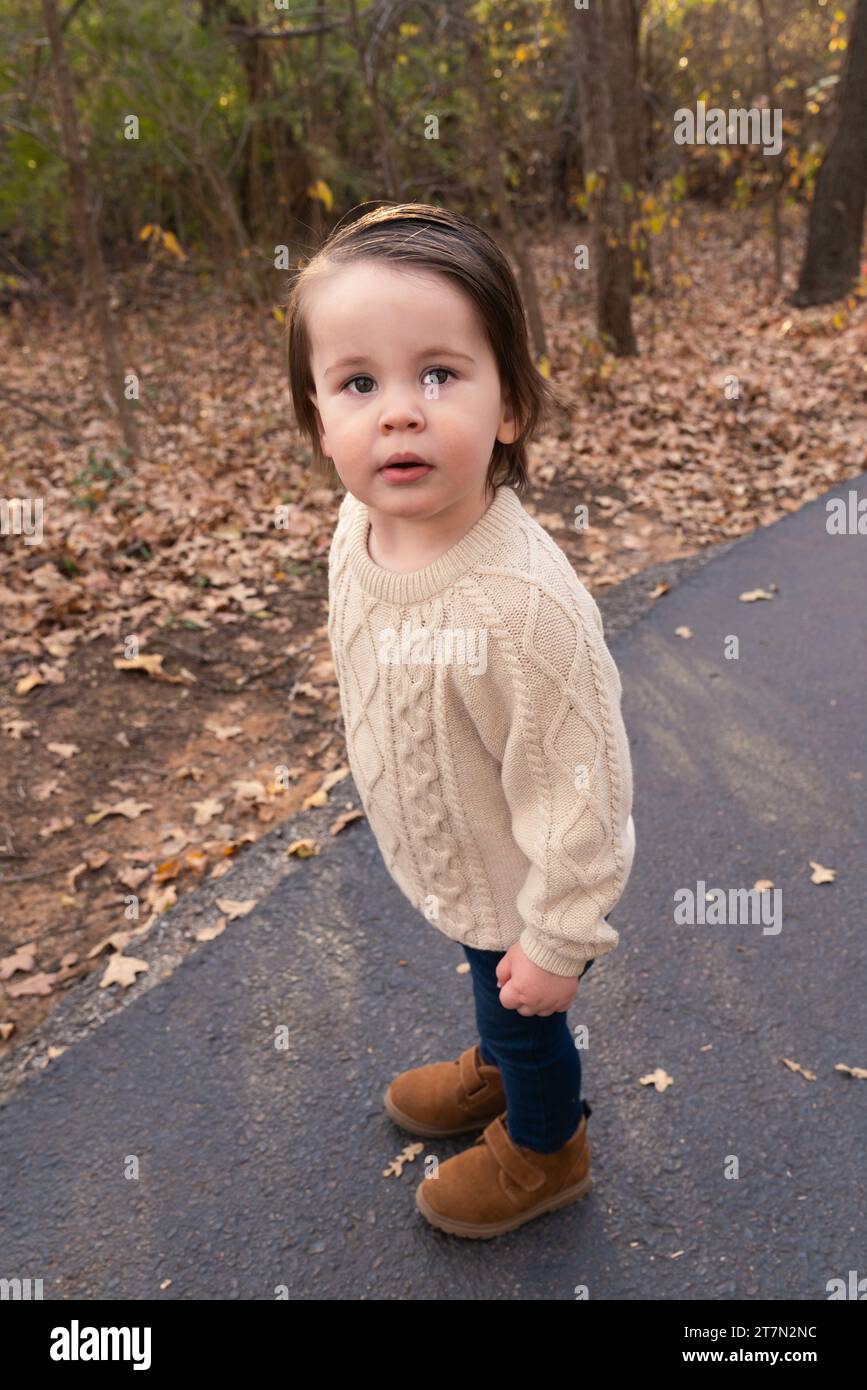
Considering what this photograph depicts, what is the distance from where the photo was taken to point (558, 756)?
1672mm

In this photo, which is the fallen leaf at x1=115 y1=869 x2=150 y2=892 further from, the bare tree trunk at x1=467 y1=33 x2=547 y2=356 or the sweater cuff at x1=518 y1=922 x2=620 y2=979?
the bare tree trunk at x1=467 y1=33 x2=547 y2=356

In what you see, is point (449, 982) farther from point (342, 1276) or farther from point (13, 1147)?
point (13, 1147)

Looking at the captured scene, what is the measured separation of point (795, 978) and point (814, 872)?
1.56 ft

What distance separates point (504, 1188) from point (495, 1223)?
0.08 m

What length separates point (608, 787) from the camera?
1.72 m

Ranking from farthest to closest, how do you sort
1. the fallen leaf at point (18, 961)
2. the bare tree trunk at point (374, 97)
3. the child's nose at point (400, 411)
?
the bare tree trunk at point (374, 97) < the fallen leaf at point (18, 961) < the child's nose at point (400, 411)

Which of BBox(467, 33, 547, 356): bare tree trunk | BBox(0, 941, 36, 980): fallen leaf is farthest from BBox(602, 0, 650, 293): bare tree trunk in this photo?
BBox(0, 941, 36, 980): fallen leaf

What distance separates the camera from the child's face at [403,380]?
152 centimetres

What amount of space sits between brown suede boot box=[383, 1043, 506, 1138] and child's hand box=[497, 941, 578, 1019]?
797 millimetres

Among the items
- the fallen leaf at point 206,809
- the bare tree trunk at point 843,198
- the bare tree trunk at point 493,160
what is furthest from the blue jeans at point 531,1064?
the bare tree trunk at point 843,198

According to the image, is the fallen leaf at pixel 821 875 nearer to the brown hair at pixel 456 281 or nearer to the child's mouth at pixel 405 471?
Answer: the brown hair at pixel 456 281

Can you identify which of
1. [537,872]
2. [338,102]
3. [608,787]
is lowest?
[537,872]

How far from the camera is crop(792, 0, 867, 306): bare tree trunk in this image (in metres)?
10.4

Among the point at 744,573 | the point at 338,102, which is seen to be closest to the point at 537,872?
the point at 744,573
